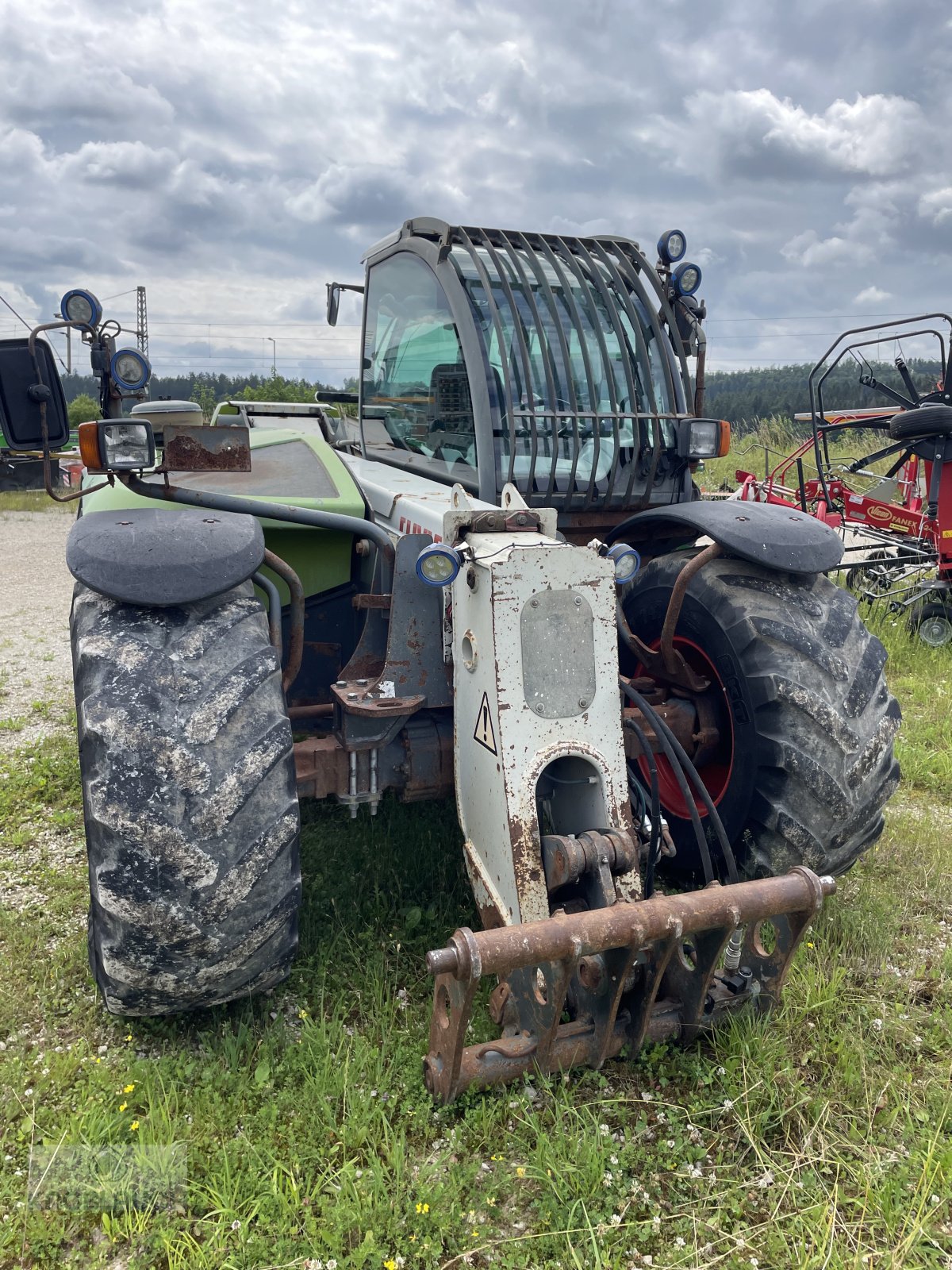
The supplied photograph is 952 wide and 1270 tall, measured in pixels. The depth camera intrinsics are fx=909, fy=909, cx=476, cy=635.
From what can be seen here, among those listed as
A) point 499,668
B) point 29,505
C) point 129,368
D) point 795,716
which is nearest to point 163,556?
point 499,668

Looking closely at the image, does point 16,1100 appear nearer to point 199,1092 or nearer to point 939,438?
point 199,1092

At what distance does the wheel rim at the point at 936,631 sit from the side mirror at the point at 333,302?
17.4 ft

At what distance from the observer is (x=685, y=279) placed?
377 cm

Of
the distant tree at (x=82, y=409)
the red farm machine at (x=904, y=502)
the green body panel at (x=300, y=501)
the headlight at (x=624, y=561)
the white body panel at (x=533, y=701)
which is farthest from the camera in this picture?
the distant tree at (x=82, y=409)

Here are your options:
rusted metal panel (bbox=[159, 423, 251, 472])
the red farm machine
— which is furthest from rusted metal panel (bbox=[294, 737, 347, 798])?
the red farm machine

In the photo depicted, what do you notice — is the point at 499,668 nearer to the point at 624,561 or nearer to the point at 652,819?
the point at 624,561

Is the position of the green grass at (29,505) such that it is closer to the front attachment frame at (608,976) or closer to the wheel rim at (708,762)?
the wheel rim at (708,762)

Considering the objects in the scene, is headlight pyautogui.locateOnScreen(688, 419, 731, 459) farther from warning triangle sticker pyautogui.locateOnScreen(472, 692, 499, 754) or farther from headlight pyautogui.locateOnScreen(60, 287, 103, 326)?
headlight pyautogui.locateOnScreen(60, 287, 103, 326)

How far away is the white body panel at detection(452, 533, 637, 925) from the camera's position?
7.52 ft

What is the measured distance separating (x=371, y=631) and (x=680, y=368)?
1773 millimetres

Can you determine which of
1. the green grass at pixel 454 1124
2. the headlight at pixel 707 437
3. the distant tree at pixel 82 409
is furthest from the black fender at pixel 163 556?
the distant tree at pixel 82 409

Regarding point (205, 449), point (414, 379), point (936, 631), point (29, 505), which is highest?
point (414, 379)

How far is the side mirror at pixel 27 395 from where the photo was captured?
2906 mm

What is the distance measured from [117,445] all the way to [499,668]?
1321 millimetres
